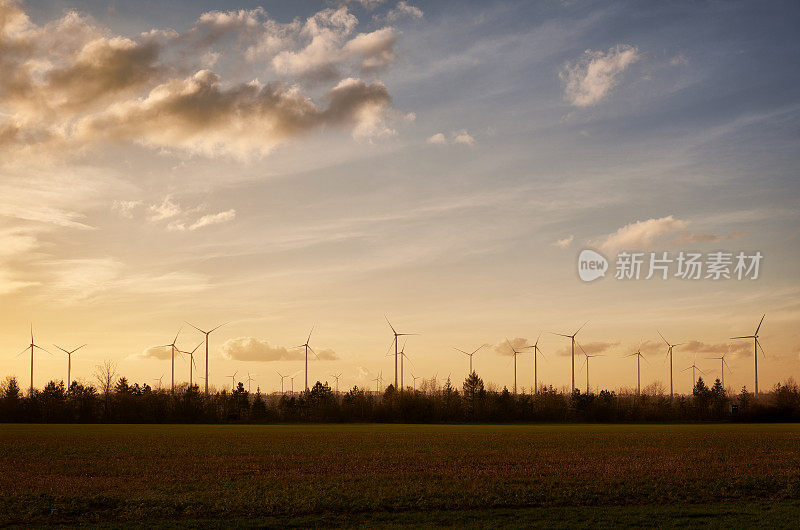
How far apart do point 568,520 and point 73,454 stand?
42029 millimetres

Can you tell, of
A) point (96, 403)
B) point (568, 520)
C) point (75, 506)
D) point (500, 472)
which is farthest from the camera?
point (96, 403)

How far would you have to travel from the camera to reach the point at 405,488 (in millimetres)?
32938

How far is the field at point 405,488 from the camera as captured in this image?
2655 centimetres

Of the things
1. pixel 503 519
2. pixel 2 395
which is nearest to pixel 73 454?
pixel 503 519

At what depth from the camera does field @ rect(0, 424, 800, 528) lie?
87.1ft

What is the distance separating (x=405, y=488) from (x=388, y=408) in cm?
12683

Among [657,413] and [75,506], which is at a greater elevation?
[75,506]

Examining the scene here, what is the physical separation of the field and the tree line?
99.2 metres

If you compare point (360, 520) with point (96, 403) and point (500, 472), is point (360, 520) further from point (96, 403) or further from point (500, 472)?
point (96, 403)

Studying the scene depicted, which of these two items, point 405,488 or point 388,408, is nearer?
point 405,488

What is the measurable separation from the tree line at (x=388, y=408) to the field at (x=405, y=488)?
3907 inches

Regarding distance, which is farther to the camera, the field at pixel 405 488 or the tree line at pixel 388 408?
the tree line at pixel 388 408

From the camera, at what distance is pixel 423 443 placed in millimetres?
67688

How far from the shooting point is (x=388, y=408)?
Answer: 158000 millimetres
